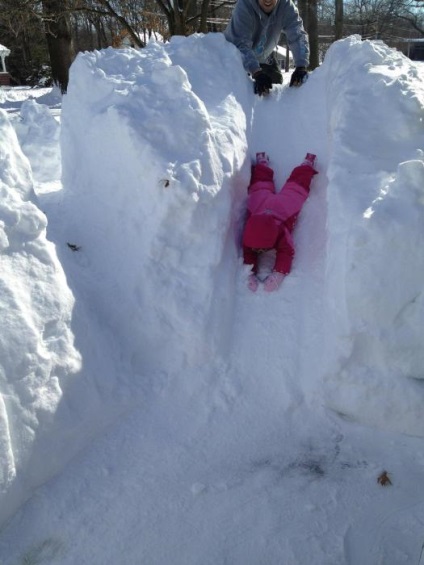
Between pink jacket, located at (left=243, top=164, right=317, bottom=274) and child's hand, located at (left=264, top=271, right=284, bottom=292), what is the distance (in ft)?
0.16

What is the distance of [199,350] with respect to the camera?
295 centimetres

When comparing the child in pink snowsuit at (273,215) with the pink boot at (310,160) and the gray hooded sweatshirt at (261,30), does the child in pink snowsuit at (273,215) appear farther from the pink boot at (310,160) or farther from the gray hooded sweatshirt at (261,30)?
the gray hooded sweatshirt at (261,30)

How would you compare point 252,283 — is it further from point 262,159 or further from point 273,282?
point 262,159

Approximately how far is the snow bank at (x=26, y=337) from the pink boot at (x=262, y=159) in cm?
215

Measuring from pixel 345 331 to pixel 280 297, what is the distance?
66cm

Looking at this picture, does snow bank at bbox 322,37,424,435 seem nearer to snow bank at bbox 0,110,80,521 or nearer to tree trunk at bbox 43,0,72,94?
snow bank at bbox 0,110,80,521

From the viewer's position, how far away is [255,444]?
260cm

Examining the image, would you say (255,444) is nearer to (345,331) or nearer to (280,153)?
(345,331)

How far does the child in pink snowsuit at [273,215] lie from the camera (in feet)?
11.1

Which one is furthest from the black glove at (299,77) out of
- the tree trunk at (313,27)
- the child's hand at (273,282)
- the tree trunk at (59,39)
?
the tree trunk at (313,27)

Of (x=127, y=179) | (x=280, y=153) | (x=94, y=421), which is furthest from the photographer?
(x=280, y=153)

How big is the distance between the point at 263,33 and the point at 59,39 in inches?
338

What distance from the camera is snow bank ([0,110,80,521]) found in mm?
2232

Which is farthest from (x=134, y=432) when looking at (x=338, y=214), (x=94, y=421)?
(x=338, y=214)
